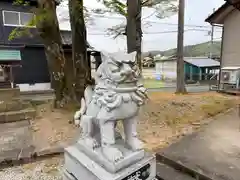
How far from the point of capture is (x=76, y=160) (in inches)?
70.3

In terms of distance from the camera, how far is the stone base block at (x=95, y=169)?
Answer: 1.54 m

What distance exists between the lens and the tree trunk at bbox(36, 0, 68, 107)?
503 cm

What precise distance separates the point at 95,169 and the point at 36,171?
1.37m

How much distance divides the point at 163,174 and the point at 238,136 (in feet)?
5.30

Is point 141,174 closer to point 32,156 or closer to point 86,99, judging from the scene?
point 86,99

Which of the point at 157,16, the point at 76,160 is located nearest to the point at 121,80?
the point at 76,160

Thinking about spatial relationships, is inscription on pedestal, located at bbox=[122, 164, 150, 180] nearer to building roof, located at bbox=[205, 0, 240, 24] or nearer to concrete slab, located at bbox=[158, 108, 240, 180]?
concrete slab, located at bbox=[158, 108, 240, 180]

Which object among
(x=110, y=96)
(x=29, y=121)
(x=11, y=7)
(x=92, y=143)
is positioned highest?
(x=11, y=7)

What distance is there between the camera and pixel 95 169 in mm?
1600

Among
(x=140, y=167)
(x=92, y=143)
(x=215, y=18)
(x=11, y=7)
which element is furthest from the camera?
(x=11, y=7)

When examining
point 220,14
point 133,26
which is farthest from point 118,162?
point 220,14

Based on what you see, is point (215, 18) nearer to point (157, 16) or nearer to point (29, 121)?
point (157, 16)

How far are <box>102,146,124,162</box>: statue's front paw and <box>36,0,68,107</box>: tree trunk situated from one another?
4234mm

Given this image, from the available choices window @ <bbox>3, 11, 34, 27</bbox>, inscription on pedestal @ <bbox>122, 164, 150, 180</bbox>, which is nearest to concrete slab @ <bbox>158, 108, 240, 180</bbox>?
inscription on pedestal @ <bbox>122, 164, 150, 180</bbox>
